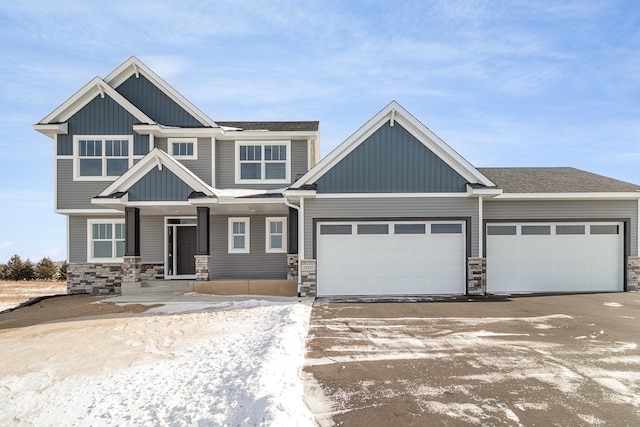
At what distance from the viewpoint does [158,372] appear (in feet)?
20.7

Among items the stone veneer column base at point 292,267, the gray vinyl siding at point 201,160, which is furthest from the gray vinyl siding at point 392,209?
the gray vinyl siding at point 201,160

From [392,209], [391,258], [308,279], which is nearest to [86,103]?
[308,279]

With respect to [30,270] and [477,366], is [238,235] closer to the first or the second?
[477,366]

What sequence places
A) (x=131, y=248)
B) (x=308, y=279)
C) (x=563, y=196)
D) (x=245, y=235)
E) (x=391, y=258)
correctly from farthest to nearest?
(x=245, y=235), (x=131, y=248), (x=563, y=196), (x=391, y=258), (x=308, y=279)

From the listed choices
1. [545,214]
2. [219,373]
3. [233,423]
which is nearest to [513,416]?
[233,423]

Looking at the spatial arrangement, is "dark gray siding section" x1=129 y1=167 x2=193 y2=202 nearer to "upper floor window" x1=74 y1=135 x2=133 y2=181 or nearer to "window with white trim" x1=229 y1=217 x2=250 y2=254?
"upper floor window" x1=74 y1=135 x2=133 y2=181

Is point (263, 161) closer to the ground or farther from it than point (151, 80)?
closer to the ground

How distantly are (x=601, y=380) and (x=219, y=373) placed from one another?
5.19m

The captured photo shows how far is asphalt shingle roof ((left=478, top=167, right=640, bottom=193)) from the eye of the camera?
15.0 meters

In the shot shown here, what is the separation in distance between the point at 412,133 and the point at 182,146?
9164 mm

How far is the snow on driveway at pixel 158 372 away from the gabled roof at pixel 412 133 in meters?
5.26

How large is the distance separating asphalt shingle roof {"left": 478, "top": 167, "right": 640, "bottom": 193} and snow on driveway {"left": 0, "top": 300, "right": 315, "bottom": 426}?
9.82 m

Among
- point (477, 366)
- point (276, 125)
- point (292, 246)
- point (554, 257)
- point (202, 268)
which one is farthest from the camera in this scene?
point (276, 125)

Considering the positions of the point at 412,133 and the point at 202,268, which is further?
the point at 202,268
